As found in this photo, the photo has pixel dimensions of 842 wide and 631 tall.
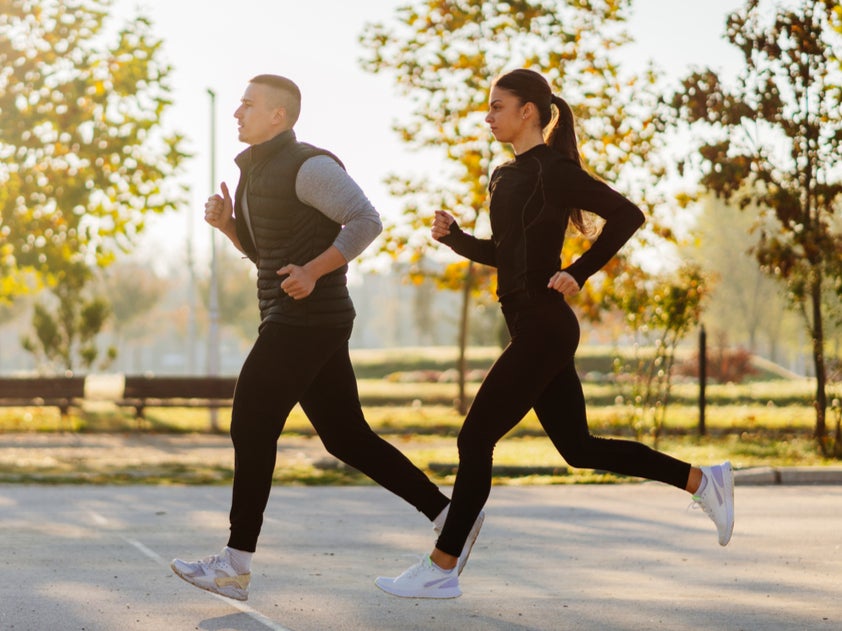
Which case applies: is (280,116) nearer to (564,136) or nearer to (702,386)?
(564,136)

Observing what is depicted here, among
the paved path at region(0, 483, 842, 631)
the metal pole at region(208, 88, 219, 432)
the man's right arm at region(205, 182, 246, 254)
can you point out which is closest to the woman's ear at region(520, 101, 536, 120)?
the man's right arm at region(205, 182, 246, 254)

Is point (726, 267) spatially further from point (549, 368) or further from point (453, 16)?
point (549, 368)

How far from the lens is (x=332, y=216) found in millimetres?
5254

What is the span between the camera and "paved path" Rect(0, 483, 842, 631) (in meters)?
5.53

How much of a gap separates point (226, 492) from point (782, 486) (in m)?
4.78

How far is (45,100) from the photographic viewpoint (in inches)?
751

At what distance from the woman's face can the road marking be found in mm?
2056

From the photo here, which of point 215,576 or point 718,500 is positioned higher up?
point 718,500

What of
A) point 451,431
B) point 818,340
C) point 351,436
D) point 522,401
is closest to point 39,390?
point 451,431

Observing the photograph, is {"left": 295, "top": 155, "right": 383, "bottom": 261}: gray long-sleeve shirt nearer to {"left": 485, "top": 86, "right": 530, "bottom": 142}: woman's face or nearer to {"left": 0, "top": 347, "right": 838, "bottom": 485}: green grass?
{"left": 485, "top": 86, "right": 530, "bottom": 142}: woman's face

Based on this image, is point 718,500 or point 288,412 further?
point 718,500

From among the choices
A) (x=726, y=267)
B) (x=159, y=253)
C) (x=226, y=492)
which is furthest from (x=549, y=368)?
(x=159, y=253)

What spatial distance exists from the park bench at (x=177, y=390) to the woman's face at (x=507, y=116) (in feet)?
59.9

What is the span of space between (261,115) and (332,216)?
0.53m
